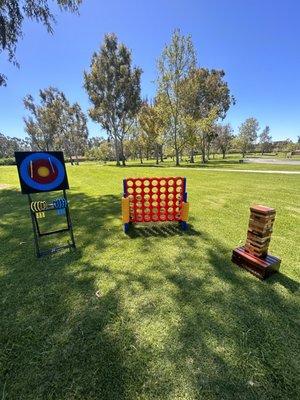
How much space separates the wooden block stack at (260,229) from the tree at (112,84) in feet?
97.8

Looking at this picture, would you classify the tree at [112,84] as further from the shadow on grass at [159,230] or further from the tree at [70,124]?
the shadow on grass at [159,230]

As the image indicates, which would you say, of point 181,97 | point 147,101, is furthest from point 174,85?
point 147,101


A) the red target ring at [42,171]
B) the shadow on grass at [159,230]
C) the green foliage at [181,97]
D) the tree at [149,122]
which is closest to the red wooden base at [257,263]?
the shadow on grass at [159,230]

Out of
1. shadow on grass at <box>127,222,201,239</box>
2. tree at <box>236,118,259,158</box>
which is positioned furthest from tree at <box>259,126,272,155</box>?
shadow on grass at <box>127,222,201,239</box>

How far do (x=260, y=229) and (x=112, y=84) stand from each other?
3061cm

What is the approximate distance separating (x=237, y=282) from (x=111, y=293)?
202cm

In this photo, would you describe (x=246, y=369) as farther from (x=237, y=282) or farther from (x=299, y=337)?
(x=237, y=282)

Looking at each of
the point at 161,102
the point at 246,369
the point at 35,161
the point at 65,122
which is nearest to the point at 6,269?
the point at 35,161

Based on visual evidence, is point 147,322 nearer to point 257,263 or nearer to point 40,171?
point 257,263

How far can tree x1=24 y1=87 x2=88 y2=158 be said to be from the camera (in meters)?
40.2

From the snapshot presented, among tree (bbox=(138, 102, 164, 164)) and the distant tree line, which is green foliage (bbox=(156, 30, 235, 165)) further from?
tree (bbox=(138, 102, 164, 164))

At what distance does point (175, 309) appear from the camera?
299cm

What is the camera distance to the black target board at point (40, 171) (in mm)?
4043

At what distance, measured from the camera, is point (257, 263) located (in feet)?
12.2
